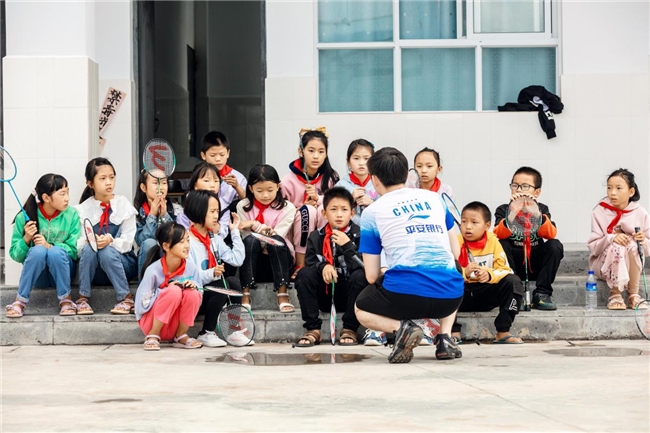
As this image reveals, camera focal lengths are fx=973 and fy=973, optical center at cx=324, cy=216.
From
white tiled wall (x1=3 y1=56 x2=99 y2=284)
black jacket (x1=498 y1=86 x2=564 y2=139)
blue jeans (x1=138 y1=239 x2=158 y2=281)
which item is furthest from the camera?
black jacket (x1=498 y1=86 x2=564 y2=139)

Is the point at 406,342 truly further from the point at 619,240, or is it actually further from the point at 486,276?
the point at 619,240

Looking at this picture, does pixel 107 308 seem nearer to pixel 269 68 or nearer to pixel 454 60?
pixel 269 68

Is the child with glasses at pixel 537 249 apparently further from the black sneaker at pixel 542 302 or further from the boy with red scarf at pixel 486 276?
the boy with red scarf at pixel 486 276

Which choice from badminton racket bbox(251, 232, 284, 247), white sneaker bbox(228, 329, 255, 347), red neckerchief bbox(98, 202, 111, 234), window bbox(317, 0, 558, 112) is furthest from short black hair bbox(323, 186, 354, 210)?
window bbox(317, 0, 558, 112)

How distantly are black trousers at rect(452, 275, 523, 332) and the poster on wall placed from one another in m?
4.49

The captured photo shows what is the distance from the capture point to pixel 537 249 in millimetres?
8078

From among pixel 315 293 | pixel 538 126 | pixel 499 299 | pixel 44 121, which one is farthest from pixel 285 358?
pixel 538 126

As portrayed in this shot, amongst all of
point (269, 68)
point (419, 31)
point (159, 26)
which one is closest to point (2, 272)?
point (269, 68)

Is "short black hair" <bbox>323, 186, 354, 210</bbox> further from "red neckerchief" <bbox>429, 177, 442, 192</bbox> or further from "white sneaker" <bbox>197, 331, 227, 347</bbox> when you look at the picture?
"white sneaker" <bbox>197, 331, 227, 347</bbox>

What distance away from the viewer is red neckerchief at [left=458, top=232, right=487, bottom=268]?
7602mm

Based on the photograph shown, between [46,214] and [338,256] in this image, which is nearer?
[338,256]

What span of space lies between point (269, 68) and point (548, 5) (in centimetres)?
294

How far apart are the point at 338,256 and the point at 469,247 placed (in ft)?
3.45

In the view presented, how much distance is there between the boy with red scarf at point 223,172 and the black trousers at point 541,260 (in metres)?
2.35
